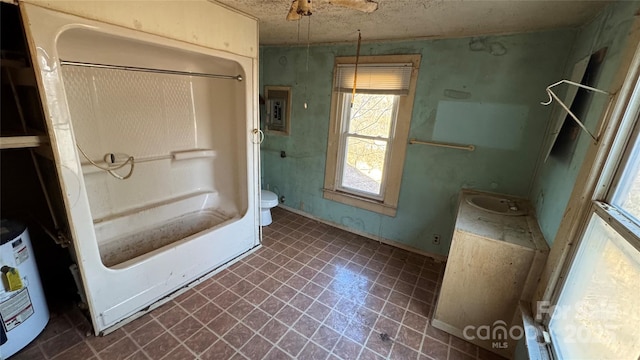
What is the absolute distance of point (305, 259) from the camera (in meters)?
2.50

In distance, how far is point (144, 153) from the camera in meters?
2.22

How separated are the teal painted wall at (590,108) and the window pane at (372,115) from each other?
4.30ft

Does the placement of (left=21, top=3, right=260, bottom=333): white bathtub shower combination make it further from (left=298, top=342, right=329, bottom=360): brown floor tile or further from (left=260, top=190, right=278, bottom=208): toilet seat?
(left=298, top=342, right=329, bottom=360): brown floor tile

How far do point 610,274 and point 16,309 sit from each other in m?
2.81

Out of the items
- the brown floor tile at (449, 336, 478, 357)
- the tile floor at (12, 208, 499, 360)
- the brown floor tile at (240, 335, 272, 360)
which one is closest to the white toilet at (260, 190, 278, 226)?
the tile floor at (12, 208, 499, 360)

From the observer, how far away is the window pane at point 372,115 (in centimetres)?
260

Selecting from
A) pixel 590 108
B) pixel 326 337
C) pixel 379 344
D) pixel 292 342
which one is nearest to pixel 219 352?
pixel 292 342

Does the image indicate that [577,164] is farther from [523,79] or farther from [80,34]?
[80,34]

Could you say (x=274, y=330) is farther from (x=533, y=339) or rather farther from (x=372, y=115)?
(x=372, y=115)

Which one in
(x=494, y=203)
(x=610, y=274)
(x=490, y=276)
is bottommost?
(x=490, y=276)

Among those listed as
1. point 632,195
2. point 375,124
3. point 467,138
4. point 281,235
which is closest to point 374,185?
point 375,124

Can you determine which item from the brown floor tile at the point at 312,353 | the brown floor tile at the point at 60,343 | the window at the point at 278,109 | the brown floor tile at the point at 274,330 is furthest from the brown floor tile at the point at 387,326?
the window at the point at 278,109

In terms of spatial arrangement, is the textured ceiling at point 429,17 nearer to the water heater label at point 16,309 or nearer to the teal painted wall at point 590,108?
the teal painted wall at point 590,108

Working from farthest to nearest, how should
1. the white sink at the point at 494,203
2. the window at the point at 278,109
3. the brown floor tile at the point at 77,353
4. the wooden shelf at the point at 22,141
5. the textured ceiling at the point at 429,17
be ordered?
the window at the point at 278,109, the white sink at the point at 494,203, the textured ceiling at the point at 429,17, the brown floor tile at the point at 77,353, the wooden shelf at the point at 22,141
